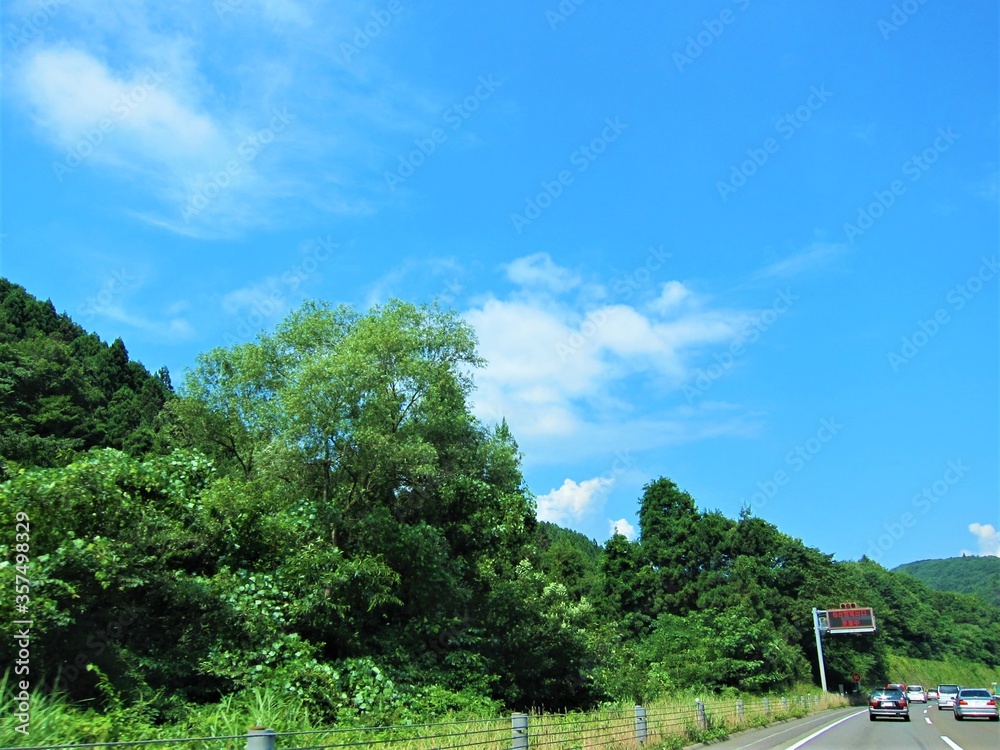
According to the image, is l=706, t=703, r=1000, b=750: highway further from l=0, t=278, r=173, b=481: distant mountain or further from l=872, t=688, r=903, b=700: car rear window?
l=0, t=278, r=173, b=481: distant mountain

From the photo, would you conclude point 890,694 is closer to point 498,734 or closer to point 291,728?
point 498,734

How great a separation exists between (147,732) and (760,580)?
57.4m

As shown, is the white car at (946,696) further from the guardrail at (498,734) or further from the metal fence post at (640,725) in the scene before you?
the metal fence post at (640,725)

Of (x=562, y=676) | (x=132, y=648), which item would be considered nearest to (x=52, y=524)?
(x=132, y=648)

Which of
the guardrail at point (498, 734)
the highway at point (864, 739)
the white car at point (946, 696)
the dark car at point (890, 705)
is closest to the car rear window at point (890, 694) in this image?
the dark car at point (890, 705)

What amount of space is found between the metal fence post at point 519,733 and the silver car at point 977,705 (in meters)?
30.3

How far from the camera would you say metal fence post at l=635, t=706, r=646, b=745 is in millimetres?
15237

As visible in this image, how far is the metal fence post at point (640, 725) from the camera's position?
50.0ft

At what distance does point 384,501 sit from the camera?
68.3ft

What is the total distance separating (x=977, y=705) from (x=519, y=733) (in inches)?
1207

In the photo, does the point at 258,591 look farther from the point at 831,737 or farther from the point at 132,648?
the point at 831,737

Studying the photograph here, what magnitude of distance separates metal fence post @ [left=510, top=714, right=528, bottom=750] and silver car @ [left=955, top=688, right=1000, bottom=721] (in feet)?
99.5

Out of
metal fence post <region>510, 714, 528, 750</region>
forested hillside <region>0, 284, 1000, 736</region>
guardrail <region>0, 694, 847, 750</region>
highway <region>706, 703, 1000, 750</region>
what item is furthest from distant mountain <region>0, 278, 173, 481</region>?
metal fence post <region>510, 714, 528, 750</region>

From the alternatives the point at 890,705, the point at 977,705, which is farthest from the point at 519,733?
the point at 977,705
